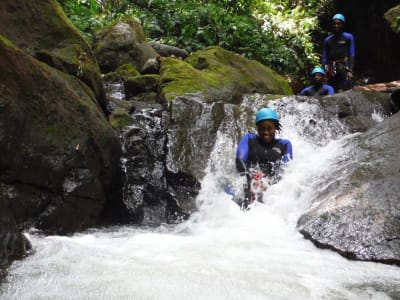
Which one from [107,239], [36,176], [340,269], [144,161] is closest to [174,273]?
[340,269]

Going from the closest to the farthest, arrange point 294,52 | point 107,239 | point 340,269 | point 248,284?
1. point 248,284
2. point 340,269
3. point 107,239
4. point 294,52

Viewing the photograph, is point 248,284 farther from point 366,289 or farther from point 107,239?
point 107,239

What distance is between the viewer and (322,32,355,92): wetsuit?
997 cm

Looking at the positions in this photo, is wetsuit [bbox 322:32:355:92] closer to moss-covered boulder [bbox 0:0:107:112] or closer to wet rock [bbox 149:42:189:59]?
wet rock [bbox 149:42:189:59]

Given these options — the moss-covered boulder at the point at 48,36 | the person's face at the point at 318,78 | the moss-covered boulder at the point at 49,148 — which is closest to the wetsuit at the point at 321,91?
the person's face at the point at 318,78

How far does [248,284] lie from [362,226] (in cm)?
161

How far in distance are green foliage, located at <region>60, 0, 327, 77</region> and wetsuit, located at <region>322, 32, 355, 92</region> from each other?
264 centimetres

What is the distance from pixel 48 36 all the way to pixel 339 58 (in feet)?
22.1

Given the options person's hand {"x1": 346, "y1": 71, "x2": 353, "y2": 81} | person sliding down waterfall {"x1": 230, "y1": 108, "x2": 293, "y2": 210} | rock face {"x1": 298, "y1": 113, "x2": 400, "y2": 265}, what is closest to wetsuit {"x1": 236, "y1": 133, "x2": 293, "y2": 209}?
person sliding down waterfall {"x1": 230, "y1": 108, "x2": 293, "y2": 210}

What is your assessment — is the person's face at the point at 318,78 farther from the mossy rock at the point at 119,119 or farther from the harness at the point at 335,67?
the mossy rock at the point at 119,119

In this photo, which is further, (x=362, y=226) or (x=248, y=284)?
(x=362, y=226)

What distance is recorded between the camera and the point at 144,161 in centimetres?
643

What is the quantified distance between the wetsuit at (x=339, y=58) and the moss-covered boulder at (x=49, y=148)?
6.48 m

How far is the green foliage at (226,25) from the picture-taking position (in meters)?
13.0
